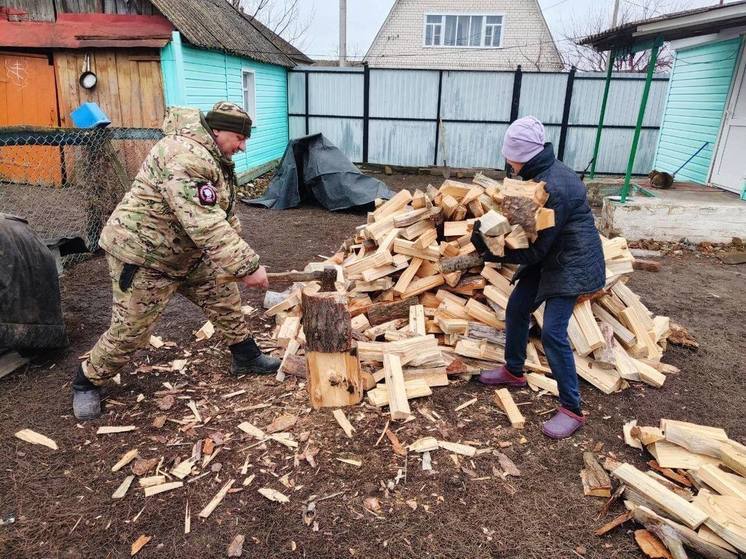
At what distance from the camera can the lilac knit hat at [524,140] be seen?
3.02 metres

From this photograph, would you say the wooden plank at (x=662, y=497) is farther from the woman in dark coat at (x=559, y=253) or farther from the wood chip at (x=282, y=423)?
the wood chip at (x=282, y=423)

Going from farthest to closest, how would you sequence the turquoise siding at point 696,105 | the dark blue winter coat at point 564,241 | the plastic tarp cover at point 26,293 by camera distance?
the turquoise siding at point 696,105 → the plastic tarp cover at point 26,293 → the dark blue winter coat at point 564,241

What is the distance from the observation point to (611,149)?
48.4 feet

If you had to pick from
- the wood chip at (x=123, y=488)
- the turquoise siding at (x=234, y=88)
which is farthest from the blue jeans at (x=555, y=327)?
the turquoise siding at (x=234, y=88)

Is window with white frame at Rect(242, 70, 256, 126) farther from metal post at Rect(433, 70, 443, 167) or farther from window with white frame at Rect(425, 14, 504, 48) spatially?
window with white frame at Rect(425, 14, 504, 48)

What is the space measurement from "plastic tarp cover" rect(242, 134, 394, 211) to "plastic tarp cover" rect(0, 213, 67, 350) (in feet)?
21.1

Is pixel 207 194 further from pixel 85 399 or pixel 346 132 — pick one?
pixel 346 132

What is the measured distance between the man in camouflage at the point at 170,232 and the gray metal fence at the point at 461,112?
40.2 ft

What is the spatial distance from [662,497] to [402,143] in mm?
13978

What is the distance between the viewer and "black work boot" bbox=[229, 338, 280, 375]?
3908 millimetres

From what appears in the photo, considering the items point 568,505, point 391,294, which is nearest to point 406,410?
point 568,505

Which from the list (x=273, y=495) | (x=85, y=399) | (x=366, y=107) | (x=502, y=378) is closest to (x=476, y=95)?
(x=366, y=107)

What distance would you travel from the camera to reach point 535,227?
2959mm

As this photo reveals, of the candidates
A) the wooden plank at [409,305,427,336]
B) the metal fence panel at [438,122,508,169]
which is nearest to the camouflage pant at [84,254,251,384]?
the wooden plank at [409,305,427,336]
